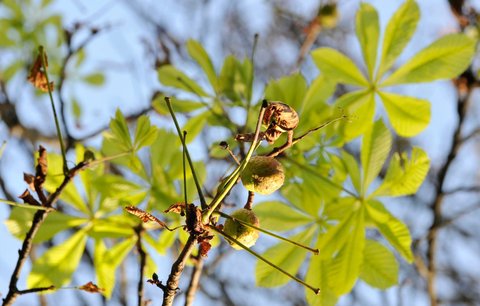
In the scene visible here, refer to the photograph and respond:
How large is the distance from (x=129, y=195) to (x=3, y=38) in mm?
1550

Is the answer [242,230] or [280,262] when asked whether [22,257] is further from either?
[280,262]

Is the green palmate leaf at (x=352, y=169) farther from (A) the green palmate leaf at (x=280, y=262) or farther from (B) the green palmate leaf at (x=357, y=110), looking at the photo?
(A) the green palmate leaf at (x=280, y=262)

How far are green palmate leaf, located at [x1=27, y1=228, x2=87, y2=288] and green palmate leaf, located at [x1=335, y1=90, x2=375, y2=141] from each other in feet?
2.38

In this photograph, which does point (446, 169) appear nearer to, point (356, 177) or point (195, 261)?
point (356, 177)

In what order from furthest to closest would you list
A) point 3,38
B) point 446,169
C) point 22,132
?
1. point 3,38
2. point 22,132
3. point 446,169

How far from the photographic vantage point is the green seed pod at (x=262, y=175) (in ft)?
3.08

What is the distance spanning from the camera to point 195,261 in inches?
50.7

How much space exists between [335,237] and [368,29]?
22.9 inches

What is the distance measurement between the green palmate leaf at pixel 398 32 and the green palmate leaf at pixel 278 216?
1.44 feet

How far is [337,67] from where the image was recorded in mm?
1525

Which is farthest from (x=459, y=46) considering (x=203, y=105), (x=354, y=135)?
(x=203, y=105)

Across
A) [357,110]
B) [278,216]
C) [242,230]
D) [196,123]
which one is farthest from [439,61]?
[242,230]

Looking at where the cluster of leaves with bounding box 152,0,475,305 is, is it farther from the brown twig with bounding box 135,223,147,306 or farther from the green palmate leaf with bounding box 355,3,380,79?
the brown twig with bounding box 135,223,147,306

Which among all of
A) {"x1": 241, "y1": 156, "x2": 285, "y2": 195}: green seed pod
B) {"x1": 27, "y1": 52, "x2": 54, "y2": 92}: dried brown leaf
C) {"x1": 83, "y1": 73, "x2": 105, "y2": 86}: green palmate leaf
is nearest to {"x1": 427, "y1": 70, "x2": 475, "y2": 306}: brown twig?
{"x1": 241, "y1": 156, "x2": 285, "y2": 195}: green seed pod
